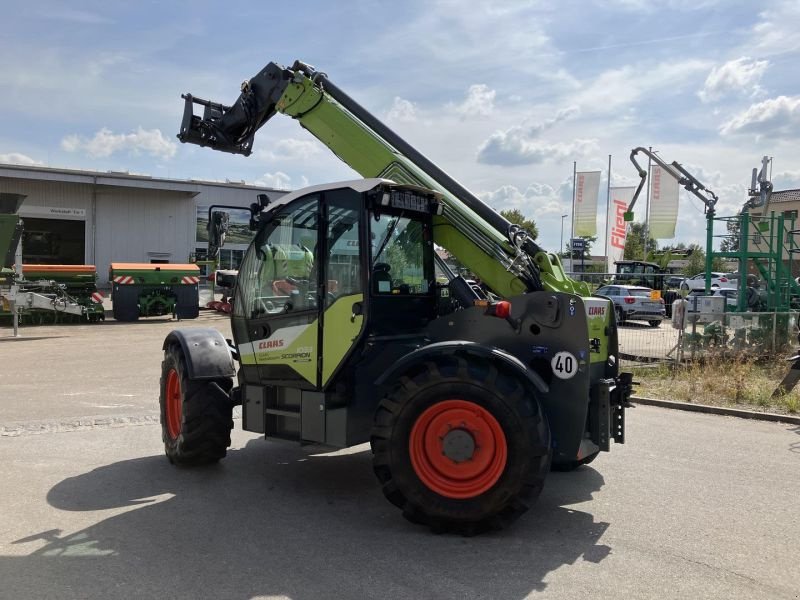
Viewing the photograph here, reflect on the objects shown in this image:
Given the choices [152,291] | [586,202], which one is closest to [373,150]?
[152,291]

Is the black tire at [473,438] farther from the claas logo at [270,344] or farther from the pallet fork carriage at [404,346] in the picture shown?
the claas logo at [270,344]

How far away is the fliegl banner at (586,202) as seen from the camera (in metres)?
35.0

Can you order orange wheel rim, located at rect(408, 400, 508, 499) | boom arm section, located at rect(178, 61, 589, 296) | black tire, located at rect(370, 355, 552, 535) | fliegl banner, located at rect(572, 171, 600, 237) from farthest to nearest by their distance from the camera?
fliegl banner, located at rect(572, 171, 600, 237)
boom arm section, located at rect(178, 61, 589, 296)
orange wheel rim, located at rect(408, 400, 508, 499)
black tire, located at rect(370, 355, 552, 535)

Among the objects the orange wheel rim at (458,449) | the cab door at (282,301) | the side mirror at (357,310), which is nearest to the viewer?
the orange wheel rim at (458,449)

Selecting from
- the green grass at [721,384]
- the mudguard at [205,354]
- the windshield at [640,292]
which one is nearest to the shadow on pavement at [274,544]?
the mudguard at [205,354]

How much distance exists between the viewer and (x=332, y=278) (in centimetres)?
537

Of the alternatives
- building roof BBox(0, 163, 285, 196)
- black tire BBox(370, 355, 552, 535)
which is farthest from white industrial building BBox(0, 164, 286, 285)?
black tire BBox(370, 355, 552, 535)

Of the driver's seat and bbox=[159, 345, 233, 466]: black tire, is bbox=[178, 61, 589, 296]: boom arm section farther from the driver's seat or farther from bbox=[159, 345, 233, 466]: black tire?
bbox=[159, 345, 233, 466]: black tire

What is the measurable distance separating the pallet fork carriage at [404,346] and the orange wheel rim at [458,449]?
0.01 m

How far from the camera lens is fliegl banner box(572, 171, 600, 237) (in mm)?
35031

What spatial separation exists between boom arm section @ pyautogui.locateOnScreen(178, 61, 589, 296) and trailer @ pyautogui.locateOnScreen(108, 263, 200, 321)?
16.2m

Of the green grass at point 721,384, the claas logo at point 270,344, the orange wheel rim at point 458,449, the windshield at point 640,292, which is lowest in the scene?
the green grass at point 721,384

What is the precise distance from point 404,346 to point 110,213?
4011 cm

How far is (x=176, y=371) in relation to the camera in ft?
21.4
